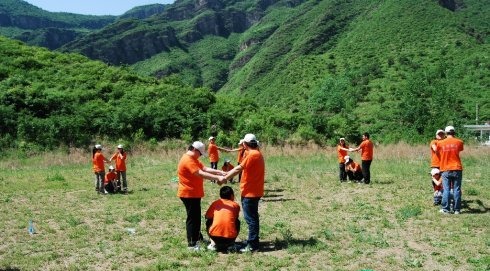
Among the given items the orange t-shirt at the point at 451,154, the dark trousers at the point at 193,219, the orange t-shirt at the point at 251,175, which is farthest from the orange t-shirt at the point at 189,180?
the orange t-shirt at the point at 451,154

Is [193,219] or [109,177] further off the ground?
[193,219]

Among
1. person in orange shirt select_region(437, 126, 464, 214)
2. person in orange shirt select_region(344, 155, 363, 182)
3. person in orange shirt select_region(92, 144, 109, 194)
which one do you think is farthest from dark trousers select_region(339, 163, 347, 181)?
→ person in orange shirt select_region(92, 144, 109, 194)

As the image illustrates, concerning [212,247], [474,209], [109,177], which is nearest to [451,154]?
[474,209]

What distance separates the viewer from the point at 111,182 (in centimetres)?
1717

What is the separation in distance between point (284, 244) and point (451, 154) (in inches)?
208

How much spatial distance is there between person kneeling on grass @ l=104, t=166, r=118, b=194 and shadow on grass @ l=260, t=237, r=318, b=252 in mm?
9000

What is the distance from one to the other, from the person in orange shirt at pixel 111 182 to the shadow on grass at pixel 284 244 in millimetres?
9002

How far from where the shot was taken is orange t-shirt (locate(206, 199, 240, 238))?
8.98 metres

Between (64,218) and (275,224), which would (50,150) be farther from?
(275,224)

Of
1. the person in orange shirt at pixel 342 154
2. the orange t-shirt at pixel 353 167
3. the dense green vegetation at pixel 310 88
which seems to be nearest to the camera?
the person in orange shirt at pixel 342 154

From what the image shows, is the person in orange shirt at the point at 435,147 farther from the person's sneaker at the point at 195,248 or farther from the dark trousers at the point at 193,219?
the person's sneaker at the point at 195,248

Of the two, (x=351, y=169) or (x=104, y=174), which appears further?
(x=351, y=169)

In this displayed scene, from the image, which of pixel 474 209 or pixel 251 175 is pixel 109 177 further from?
pixel 474 209

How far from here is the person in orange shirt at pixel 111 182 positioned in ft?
56.0
